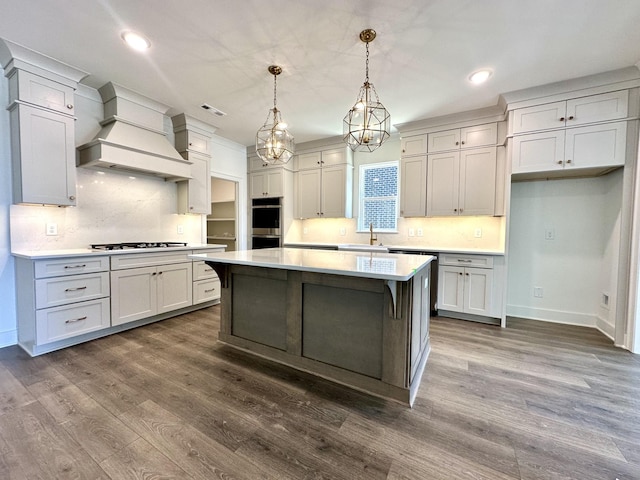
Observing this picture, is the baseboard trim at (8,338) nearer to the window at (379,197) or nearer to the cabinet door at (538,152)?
the window at (379,197)

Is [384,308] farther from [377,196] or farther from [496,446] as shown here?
[377,196]

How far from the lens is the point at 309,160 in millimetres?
4934

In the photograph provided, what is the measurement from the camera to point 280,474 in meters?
1.29

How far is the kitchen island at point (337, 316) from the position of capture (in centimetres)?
179

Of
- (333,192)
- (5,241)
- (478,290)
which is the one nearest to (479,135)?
(478,290)

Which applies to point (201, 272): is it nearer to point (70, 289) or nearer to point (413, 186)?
point (70, 289)

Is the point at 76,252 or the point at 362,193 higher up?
the point at 362,193

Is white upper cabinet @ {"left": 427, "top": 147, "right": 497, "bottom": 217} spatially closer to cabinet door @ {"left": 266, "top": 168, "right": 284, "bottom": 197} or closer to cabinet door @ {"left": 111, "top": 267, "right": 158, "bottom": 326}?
cabinet door @ {"left": 266, "top": 168, "right": 284, "bottom": 197}

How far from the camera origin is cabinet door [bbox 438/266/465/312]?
11.6 ft

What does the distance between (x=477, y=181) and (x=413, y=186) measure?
822 mm

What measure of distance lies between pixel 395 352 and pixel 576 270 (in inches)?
123

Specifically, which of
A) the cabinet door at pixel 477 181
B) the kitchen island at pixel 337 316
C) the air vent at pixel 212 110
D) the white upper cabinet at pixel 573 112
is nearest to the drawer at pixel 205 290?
the kitchen island at pixel 337 316

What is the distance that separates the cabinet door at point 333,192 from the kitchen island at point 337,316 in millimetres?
2495

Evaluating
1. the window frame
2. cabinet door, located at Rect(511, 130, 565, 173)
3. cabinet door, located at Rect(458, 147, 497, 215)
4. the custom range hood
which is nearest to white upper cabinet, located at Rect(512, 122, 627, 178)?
cabinet door, located at Rect(511, 130, 565, 173)
